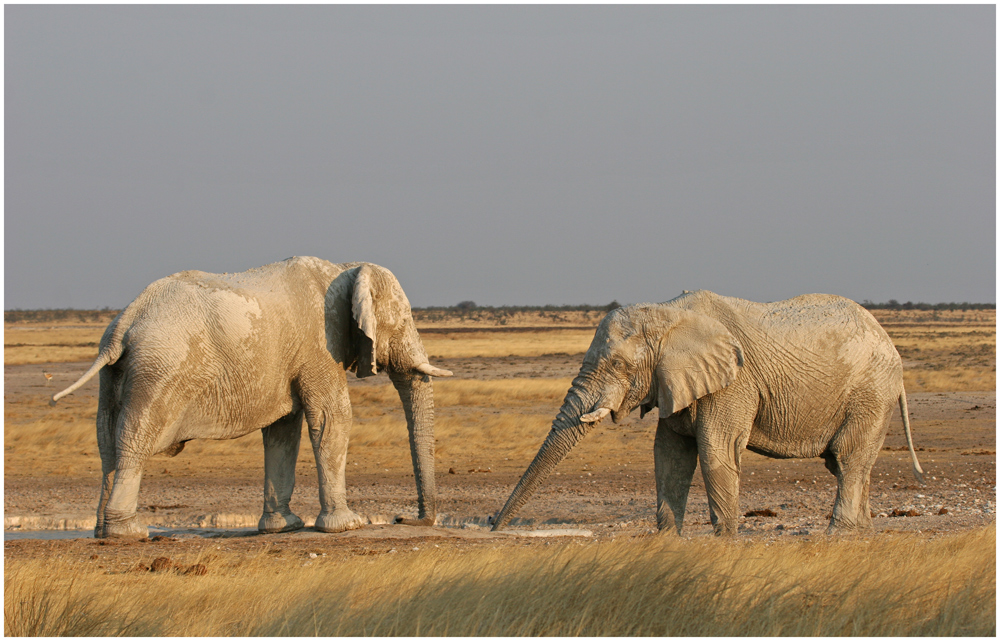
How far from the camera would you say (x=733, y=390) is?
1158 cm

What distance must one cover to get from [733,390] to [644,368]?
0.95 meters

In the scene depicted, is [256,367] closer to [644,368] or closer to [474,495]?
[644,368]

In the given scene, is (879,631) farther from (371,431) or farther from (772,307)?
(371,431)

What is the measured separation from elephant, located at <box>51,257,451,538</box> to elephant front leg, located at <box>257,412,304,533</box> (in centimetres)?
1

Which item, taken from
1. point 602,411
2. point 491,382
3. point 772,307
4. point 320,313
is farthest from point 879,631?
point 491,382

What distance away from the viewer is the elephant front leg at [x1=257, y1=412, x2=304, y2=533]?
1320cm

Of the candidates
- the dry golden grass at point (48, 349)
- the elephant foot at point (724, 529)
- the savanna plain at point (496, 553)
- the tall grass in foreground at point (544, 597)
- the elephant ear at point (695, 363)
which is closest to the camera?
the tall grass in foreground at point (544, 597)

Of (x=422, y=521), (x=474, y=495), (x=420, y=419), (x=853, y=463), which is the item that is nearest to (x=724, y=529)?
(x=853, y=463)

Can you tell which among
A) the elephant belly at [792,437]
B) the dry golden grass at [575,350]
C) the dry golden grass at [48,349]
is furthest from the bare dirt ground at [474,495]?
the dry golden grass at [48,349]

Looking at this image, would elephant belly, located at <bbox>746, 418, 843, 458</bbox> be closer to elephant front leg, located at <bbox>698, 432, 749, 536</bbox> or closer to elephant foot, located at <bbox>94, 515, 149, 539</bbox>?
elephant front leg, located at <bbox>698, 432, 749, 536</bbox>

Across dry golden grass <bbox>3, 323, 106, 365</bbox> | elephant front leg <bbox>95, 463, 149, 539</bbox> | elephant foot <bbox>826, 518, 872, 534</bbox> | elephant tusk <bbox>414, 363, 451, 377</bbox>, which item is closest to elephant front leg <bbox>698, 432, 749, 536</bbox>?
elephant foot <bbox>826, 518, 872, 534</bbox>

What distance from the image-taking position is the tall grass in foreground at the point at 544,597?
7.75 metres

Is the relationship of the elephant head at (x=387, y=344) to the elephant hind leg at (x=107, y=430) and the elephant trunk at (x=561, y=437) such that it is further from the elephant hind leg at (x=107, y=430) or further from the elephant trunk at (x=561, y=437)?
the elephant hind leg at (x=107, y=430)

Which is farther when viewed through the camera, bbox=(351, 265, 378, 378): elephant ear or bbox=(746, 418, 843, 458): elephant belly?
bbox=(351, 265, 378, 378): elephant ear
